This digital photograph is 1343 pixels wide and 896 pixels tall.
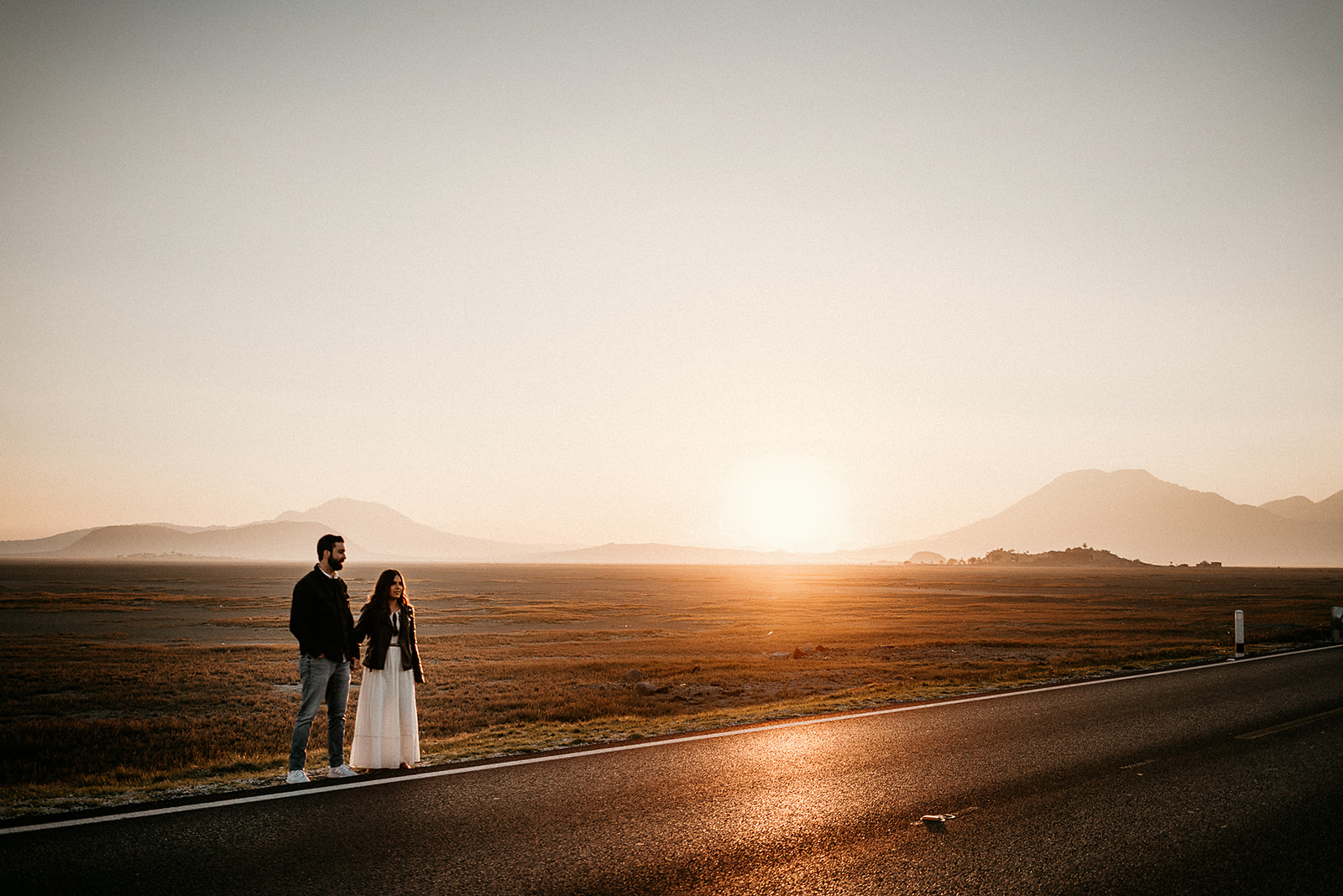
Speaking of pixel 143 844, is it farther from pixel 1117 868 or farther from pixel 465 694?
pixel 465 694

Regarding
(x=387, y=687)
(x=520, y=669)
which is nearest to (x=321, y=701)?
(x=387, y=687)

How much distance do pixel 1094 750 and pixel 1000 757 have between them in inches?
51.8

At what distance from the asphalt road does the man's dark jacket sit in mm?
1395

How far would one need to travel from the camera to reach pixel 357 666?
27.4 ft

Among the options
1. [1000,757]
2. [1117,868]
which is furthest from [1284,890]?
[1000,757]

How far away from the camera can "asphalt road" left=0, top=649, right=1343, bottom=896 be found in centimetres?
520

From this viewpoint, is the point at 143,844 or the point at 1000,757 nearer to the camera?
the point at 143,844

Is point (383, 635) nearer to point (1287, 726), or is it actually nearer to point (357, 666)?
point (357, 666)

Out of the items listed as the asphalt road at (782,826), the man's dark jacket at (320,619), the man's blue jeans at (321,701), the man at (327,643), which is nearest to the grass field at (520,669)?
the man's blue jeans at (321,701)

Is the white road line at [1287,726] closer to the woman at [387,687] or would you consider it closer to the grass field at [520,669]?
Result: the grass field at [520,669]

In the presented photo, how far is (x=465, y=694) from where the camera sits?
21844 mm

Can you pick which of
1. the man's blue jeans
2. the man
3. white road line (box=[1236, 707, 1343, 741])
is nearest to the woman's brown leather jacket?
the man

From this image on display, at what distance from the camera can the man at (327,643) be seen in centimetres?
812

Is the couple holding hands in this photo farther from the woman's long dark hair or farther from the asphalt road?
the asphalt road
